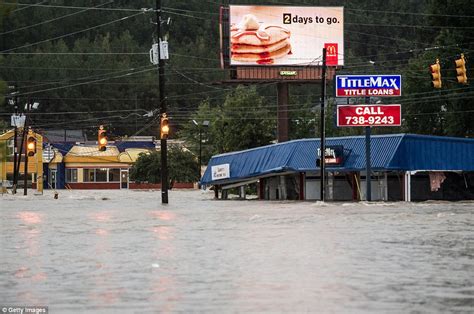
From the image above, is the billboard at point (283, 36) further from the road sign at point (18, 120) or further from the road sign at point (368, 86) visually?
the road sign at point (368, 86)

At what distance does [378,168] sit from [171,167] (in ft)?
237

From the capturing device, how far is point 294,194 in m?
73.1

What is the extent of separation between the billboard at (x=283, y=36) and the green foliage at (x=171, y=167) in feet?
164

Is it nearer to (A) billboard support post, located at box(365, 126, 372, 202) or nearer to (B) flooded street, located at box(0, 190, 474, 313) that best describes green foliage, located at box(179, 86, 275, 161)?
(A) billboard support post, located at box(365, 126, 372, 202)

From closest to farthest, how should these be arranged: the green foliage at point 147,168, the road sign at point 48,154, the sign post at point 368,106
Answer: the sign post at point 368,106 < the green foliage at point 147,168 < the road sign at point 48,154

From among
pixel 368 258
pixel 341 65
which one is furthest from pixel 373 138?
pixel 368 258

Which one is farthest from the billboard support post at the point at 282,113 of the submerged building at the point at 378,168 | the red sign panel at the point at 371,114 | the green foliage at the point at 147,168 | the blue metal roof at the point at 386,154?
the green foliage at the point at 147,168

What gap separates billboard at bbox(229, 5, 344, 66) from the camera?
83750mm

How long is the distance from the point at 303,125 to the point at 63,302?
10362 cm

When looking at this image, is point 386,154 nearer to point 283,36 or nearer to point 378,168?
point 378,168

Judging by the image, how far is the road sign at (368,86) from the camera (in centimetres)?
6244

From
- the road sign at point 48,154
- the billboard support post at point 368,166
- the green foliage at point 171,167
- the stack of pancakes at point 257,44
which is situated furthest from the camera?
the road sign at point 48,154

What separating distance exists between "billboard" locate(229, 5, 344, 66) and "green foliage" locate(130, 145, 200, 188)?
50.0m

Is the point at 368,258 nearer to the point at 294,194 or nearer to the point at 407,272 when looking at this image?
the point at 407,272
